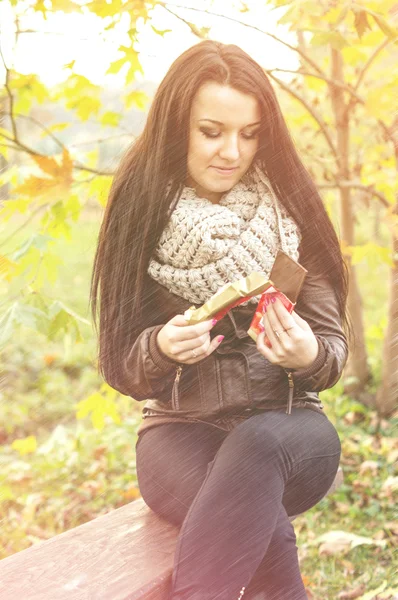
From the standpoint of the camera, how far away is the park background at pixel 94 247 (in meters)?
1.95

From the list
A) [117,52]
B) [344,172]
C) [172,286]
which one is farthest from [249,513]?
[344,172]

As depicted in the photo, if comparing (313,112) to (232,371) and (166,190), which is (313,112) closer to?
(166,190)

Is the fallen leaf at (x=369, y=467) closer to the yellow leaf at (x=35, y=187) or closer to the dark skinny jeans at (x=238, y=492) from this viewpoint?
the dark skinny jeans at (x=238, y=492)

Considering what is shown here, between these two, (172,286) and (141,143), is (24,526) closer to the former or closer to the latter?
(172,286)

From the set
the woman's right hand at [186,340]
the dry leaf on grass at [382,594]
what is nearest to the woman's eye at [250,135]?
the woman's right hand at [186,340]

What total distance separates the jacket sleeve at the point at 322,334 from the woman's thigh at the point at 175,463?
25 cm

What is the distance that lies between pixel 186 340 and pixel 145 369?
17 centimetres

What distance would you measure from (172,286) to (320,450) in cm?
50

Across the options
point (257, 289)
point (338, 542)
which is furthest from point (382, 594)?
point (257, 289)

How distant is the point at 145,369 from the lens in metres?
1.51

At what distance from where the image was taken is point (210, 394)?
160 cm

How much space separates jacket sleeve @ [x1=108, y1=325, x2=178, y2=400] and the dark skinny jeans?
0.13 metres

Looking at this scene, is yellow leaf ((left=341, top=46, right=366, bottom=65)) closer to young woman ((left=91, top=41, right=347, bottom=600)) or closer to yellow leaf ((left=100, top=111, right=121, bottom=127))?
yellow leaf ((left=100, top=111, right=121, bottom=127))

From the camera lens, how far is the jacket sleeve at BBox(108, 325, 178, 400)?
149 centimetres
